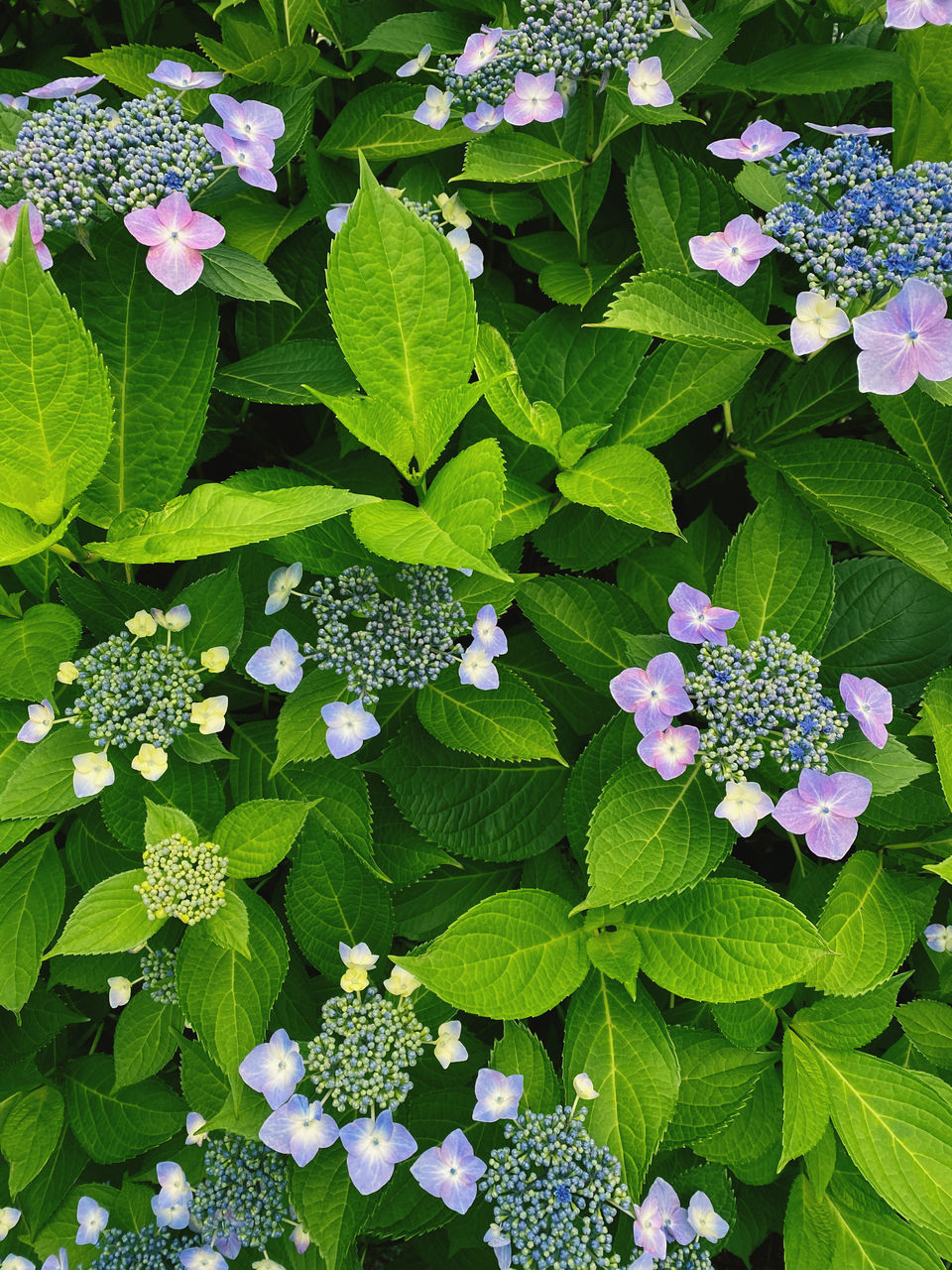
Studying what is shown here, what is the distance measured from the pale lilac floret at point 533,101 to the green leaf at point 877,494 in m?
0.80

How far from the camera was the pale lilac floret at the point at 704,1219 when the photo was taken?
5.97 feet

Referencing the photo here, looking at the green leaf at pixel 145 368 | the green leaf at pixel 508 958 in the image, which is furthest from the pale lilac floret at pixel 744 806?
the green leaf at pixel 145 368

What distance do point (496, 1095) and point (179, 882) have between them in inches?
26.9

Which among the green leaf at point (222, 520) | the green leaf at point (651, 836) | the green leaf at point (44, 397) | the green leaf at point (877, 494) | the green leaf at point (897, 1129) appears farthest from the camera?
the green leaf at point (897, 1129)

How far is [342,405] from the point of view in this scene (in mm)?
1537

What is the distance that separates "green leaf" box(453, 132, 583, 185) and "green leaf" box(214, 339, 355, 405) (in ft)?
1.45

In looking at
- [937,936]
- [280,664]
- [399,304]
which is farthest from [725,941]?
[399,304]

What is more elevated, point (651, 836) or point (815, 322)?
point (815, 322)

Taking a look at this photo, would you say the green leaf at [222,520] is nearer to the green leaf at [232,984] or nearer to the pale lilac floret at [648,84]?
the green leaf at [232,984]

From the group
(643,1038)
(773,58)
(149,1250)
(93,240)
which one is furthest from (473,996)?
(773,58)

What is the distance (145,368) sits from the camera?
1772 millimetres

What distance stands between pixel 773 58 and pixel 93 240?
1450mm

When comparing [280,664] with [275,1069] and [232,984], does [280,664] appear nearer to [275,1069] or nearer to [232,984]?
[232,984]

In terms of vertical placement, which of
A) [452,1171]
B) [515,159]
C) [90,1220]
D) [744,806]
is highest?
[515,159]
